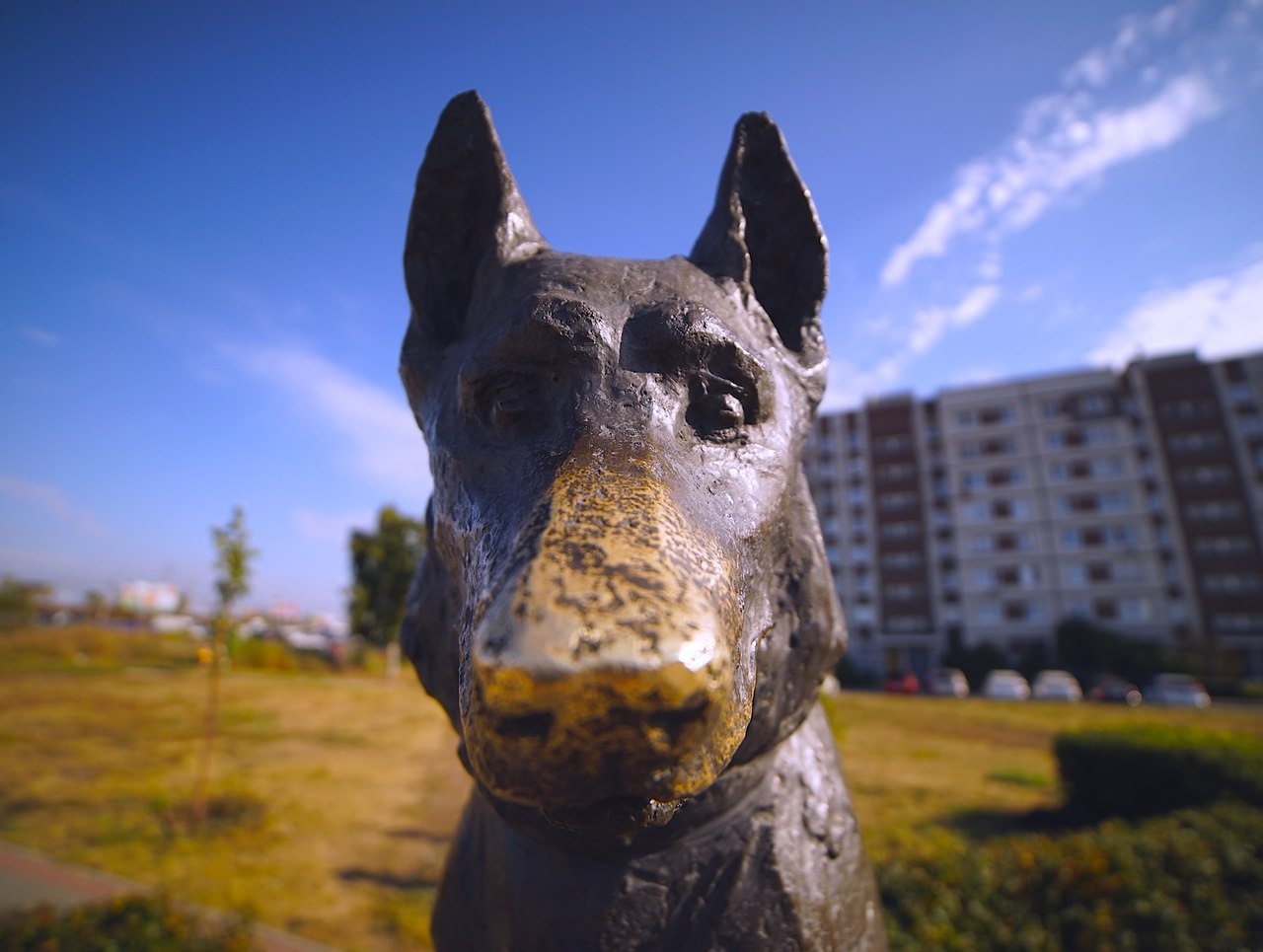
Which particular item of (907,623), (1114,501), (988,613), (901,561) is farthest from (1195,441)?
(907,623)

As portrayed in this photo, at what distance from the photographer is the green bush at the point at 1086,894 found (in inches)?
178

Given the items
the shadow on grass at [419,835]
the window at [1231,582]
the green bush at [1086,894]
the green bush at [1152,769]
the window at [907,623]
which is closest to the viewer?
the green bush at [1086,894]

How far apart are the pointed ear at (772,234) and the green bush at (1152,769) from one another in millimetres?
9974

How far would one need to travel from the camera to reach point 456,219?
1.74m

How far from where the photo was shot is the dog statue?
81cm

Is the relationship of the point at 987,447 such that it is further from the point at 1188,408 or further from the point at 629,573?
the point at 629,573

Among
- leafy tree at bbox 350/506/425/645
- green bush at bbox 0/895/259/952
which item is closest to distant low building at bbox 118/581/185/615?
leafy tree at bbox 350/506/425/645

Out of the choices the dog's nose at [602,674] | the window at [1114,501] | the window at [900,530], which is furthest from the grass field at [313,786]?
the window at [900,530]

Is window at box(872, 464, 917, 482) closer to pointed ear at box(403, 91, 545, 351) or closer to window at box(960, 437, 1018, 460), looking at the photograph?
window at box(960, 437, 1018, 460)

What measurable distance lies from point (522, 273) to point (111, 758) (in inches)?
625

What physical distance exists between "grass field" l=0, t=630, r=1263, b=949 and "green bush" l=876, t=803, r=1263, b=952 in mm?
1373

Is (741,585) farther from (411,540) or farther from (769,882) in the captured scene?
(411,540)

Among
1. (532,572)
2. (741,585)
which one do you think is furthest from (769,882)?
(532,572)

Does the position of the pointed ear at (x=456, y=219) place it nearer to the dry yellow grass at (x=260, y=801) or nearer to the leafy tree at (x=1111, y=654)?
the dry yellow grass at (x=260, y=801)
